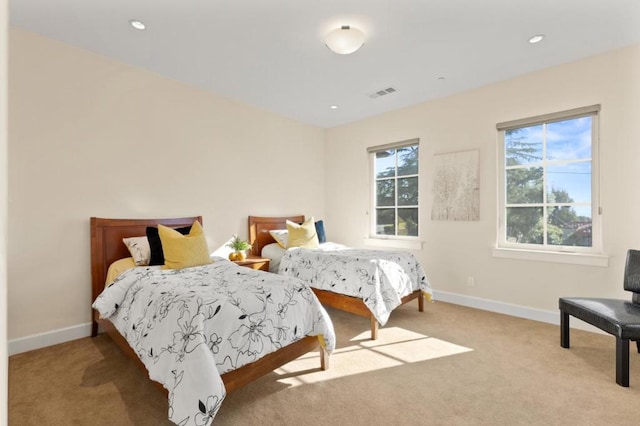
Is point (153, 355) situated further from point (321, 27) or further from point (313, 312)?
point (321, 27)

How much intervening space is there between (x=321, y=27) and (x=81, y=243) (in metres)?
2.82

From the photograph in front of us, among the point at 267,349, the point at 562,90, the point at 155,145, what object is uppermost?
the point at 562,90

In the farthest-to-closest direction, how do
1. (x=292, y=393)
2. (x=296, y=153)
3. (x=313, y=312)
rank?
(x=296, y=153) → (x=313, y=312) → (x=292, y=393)

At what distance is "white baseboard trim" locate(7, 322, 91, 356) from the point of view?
8.33ft

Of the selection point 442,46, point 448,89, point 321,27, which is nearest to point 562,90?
point 448,89

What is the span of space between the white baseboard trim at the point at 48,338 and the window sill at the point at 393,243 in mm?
3497

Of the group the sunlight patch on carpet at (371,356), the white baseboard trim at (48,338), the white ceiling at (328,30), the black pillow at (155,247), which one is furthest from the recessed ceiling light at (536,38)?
the white baseboard trim at (48,338)

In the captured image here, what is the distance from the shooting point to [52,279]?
8.93 feet

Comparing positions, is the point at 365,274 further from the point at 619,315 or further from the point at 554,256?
the point at 554,256

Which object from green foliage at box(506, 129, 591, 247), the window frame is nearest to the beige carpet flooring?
green foliage at box(506, 129, 591, 247)

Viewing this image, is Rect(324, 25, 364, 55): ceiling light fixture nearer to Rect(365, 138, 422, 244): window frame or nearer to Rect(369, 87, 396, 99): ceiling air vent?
Rect(369, 87, 396, 99): ceiling air vent


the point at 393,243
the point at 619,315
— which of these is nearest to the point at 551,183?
the point at 619,315

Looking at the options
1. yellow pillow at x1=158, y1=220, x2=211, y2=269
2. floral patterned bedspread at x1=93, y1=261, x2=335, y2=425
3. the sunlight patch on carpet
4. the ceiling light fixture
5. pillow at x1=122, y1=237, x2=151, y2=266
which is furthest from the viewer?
pillow at x1=122, y1=237, x2=151, y2=266

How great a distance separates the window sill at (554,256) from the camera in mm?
2914
